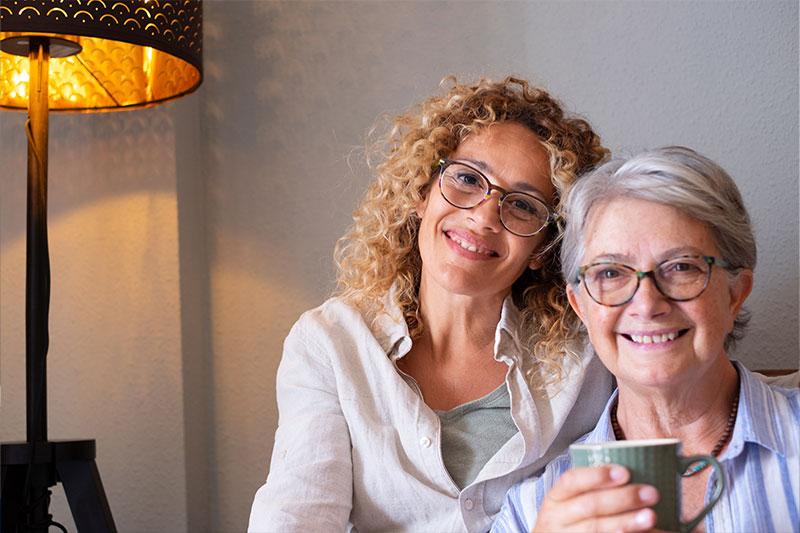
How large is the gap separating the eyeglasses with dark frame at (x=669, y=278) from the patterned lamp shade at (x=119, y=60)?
1157 millimetres

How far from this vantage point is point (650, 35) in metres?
2.02

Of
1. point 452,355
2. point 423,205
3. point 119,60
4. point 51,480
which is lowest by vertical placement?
point 51,480

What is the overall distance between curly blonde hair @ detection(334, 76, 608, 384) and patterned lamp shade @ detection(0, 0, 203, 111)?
559 millimetres

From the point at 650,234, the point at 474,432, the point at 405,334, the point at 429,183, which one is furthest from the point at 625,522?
the point at 429,183

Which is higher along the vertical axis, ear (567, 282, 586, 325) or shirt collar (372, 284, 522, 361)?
ear (567, 282, 586, 325)

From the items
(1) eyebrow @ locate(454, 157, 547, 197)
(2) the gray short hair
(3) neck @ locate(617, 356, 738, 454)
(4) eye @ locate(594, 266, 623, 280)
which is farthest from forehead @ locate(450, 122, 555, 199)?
(3) neck @ locate(617, 356, 738, 454)

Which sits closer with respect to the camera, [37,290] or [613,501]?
[613,501]

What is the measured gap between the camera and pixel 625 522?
0.91 meters

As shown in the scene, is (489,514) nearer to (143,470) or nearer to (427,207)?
(427,207)

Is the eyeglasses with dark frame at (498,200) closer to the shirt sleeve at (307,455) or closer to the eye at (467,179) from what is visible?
the eye at (467,179)

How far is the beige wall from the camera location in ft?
6.65

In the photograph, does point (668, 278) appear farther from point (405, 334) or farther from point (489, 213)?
point (405, 334)

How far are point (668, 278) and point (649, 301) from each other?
55mm

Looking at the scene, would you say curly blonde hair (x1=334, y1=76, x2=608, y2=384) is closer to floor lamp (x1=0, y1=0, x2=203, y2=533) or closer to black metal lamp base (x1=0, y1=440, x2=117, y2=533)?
floor lamp (x1=0, y1=0, x2=203, y2=533)
